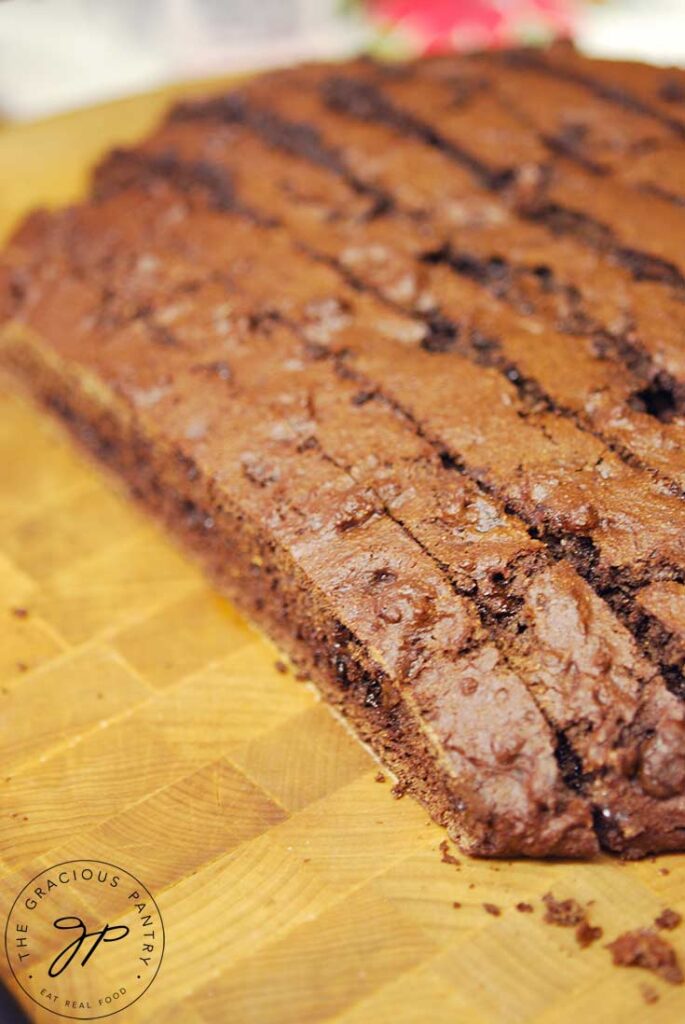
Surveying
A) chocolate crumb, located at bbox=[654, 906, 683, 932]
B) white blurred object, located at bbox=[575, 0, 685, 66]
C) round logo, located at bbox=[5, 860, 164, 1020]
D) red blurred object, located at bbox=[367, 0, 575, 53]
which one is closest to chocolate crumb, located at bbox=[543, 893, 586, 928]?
chocolate crumb, located at bbox=[654, 906, 683, 932]

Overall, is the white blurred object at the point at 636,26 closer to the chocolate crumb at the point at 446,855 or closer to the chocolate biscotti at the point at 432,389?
the chocolate biscotti at the point at 432,389

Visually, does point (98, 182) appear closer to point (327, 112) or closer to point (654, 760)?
point (327, 112)

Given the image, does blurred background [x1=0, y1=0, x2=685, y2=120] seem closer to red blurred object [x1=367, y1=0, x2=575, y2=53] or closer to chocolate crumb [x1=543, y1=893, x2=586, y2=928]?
red blurred object [x1=367, y1=0, x2=575, y2=53]

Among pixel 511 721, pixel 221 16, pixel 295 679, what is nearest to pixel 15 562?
pixel 295 679

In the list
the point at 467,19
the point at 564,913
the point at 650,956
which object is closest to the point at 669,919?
the point at 650,956

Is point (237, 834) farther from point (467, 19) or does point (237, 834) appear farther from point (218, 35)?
point (218, 35)

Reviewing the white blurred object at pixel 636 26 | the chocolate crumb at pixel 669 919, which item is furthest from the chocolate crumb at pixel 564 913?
the white blurred object at pixel 636 26
